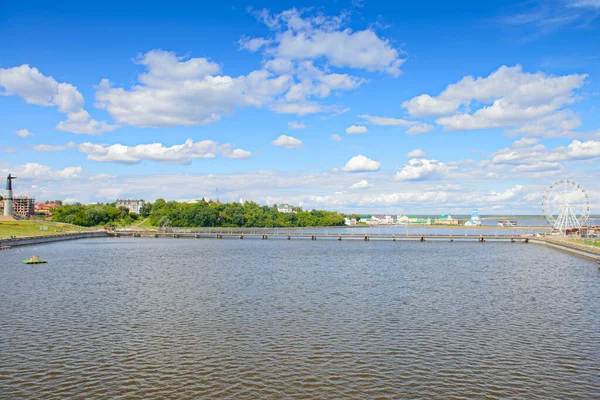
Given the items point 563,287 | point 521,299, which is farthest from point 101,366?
point 563,287

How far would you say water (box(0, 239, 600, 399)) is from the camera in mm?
17266

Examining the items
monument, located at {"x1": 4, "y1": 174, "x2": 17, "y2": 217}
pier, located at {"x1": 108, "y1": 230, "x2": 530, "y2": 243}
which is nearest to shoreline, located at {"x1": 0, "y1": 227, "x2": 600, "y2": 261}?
pier, located at {"x1": 108, "y1": 230, "x2": 530, "y2": 243}

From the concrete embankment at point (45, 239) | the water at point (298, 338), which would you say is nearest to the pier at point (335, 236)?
the concrete embankment at point (45, 239)

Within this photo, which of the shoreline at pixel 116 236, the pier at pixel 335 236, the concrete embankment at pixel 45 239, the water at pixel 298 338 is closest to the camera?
the water at pixel 298 338

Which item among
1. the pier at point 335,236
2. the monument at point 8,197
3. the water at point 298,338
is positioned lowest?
the water at point 298,338

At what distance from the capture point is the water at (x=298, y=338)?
17.3m

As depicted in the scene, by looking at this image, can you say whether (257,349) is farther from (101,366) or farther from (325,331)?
(101,366)

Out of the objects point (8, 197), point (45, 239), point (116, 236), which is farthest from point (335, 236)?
point (8, 197)

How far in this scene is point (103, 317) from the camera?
27844mm

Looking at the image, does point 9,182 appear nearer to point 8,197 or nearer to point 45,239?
point 8,197

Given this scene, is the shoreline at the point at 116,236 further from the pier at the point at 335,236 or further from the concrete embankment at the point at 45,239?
the pier at the point at 335,236

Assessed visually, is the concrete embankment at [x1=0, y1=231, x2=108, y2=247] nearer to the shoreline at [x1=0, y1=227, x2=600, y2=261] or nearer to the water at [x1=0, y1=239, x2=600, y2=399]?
the shoreline at [x1=0, y1=227, x2=600, y2=261]

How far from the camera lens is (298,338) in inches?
923

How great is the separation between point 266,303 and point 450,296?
14643 mm
